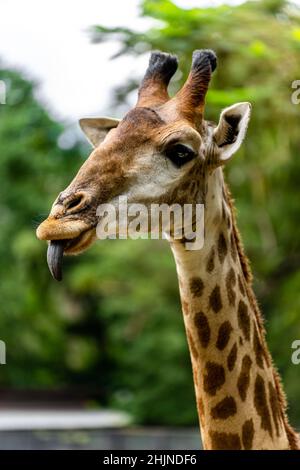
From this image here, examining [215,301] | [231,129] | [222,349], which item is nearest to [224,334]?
[222,349]

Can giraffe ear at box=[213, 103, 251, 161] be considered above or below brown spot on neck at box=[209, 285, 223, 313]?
above

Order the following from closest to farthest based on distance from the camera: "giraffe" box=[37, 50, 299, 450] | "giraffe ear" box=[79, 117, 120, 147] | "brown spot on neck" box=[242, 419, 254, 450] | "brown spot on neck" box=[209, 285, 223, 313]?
"giraffe" box=[37, 50, 299, 450]
"brown spot on neck" box=[242, 419, 254, 450]
"brown spot on neck" box=[209, 285, 223, 313]
"giraffe ear" box=[79, 117, 120, 147]

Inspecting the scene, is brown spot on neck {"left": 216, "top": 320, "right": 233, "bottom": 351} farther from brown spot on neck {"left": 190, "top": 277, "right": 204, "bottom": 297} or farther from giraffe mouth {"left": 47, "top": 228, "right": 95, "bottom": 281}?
giraffe mouth {"left": 47, "top": 228, "right": 95, "bottom": 281}

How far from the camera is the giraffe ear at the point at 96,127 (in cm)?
597

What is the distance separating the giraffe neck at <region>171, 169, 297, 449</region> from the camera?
5.35m

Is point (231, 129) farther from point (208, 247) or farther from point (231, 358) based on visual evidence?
point (231, 358)

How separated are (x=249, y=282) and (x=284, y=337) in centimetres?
1462

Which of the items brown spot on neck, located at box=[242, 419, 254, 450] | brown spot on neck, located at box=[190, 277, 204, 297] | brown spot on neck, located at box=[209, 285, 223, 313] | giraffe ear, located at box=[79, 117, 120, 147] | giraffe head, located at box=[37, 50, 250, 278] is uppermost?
giraffe ear, located at box=[79, 117, 120, 147]

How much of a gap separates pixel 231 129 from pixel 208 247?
0.68 m

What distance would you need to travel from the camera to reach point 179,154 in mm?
5215

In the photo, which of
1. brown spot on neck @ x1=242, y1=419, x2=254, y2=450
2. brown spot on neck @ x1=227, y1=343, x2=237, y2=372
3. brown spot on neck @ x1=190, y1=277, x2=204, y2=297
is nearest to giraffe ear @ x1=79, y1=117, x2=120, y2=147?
brown spot on neck @ x1=190, y1=277, x2=204, y2=297

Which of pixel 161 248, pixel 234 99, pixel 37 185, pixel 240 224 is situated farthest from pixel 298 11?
pixel 37 185

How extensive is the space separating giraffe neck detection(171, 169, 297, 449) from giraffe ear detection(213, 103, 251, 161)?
183 millimetres

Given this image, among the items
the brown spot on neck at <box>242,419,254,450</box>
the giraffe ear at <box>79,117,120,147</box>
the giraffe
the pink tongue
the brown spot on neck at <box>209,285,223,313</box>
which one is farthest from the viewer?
the giraffe ear at <box>79,117,120,147</box>
